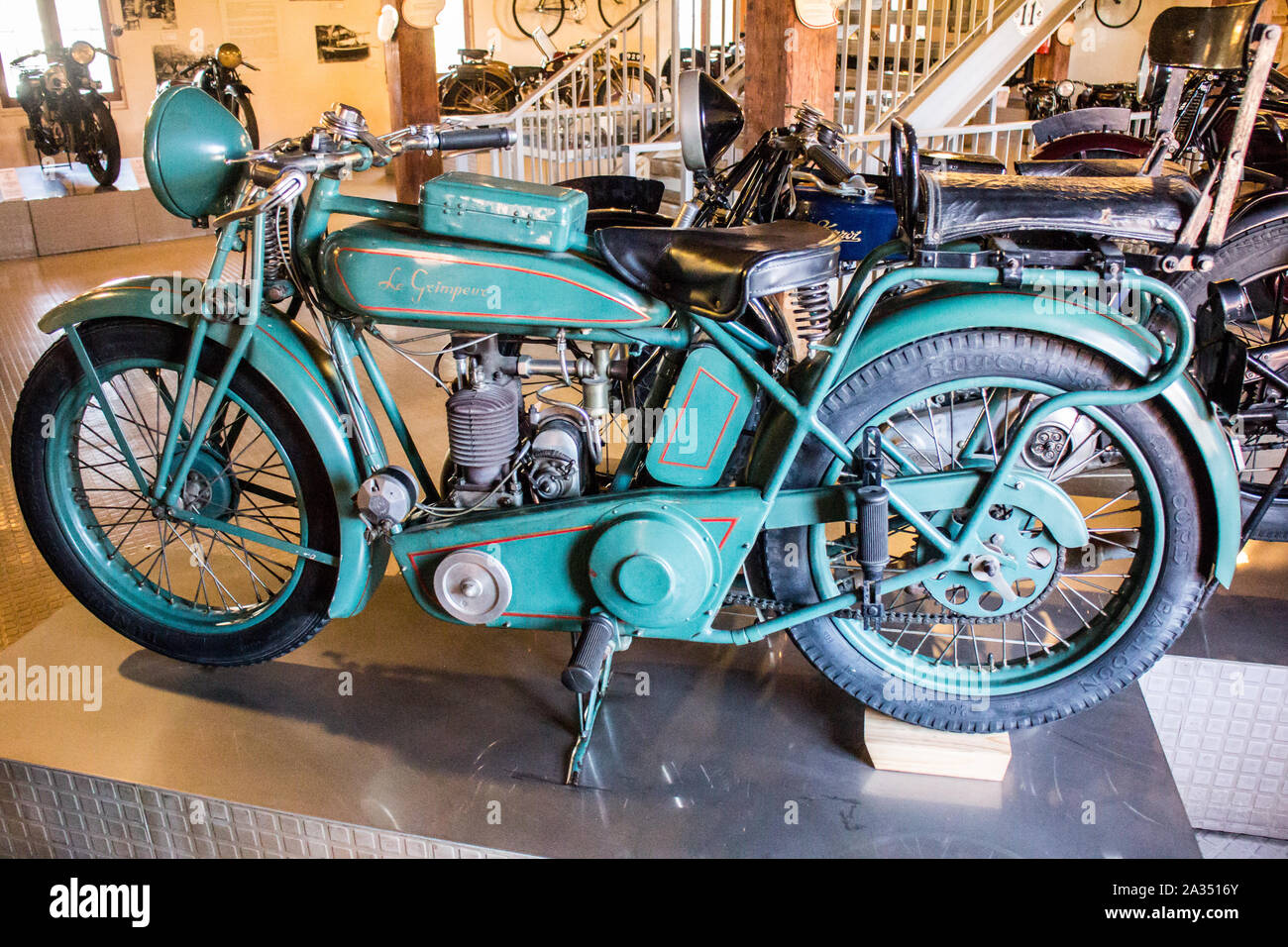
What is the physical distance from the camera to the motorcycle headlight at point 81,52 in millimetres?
8102

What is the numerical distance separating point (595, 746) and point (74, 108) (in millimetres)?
8371

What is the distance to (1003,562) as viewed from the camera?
73.8 inches

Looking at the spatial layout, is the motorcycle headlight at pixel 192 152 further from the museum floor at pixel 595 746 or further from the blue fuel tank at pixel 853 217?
the blue fuel tank at pixel 853 217

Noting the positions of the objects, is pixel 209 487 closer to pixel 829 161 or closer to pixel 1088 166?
pixel 829 161

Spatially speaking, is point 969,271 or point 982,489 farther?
point 982,489

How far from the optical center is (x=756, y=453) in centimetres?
185

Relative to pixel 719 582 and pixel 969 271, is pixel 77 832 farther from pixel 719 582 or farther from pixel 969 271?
pixel 969 271

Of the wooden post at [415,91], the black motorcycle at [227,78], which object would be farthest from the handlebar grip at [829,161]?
the black motorcycle at [227,78]

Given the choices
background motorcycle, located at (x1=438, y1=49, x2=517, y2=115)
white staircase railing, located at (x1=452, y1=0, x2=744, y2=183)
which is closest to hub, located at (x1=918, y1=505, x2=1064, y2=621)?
white staircase railing, located at (x1=452, y1=0, x2=744, y2=183)

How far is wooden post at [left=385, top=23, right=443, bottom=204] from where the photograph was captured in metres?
6.97

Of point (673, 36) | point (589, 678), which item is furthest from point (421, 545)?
point (673, 36)

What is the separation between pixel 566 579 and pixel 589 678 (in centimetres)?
21

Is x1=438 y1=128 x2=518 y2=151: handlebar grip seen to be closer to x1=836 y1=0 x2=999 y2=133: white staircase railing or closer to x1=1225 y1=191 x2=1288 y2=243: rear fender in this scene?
x1=1225 y1=191 x2=1288 y2=243: rear fender

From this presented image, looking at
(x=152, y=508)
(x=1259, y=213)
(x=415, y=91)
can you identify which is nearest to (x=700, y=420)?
(x=152, y=508)
